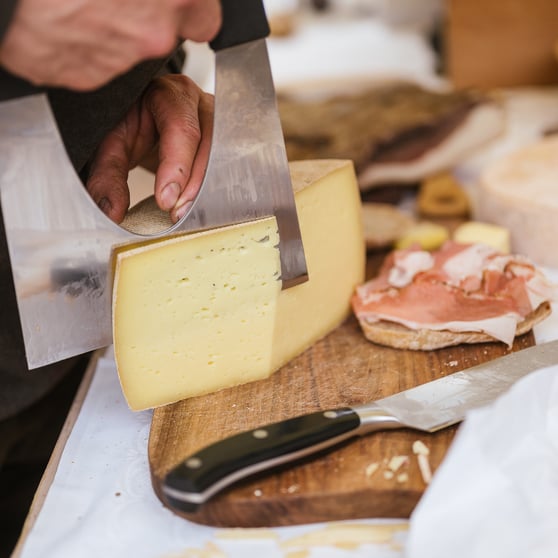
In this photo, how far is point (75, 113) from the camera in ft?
3.49

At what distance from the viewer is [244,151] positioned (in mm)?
1064

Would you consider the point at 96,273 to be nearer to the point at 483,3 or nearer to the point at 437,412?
the point at 437,412

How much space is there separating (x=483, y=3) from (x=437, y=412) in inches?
82.2

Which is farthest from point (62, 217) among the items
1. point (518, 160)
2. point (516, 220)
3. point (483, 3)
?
point (483, 3)

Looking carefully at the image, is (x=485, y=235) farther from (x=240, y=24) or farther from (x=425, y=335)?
(x=240, y=24)

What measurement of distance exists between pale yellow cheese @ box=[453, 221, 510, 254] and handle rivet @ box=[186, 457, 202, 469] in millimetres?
900

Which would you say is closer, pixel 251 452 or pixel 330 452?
pixel 251 452

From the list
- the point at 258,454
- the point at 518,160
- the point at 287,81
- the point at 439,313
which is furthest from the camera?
the point at 287,81

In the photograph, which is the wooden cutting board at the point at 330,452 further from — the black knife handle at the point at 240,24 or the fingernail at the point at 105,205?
the black knife handle at the point at 240,24

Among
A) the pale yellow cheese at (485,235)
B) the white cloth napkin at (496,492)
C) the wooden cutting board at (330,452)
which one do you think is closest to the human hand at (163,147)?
the wooden cutting board at (330,452)

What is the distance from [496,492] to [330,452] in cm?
23

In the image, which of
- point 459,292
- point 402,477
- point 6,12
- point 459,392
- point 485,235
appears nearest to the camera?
point 6,12

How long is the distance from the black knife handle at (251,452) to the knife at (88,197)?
0.93ft

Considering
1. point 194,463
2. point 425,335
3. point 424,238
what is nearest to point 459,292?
point 425,335
